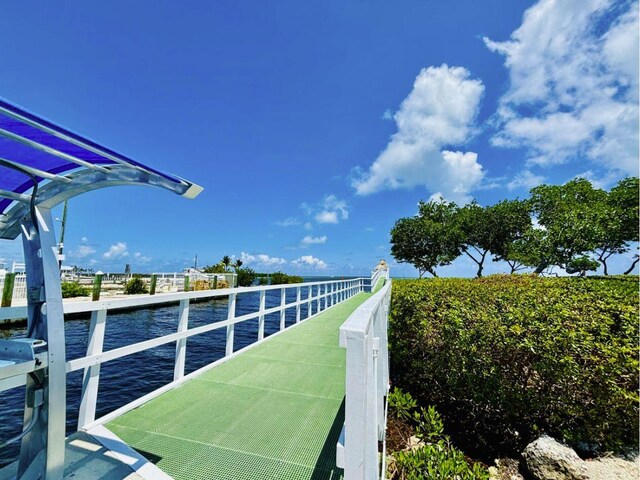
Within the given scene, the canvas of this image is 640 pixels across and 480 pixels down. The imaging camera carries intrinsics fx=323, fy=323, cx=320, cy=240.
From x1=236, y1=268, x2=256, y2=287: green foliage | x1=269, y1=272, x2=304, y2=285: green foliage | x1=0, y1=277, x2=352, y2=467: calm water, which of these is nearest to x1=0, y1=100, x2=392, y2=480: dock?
x1=0, y1=277, x2=352, y2=467: calm water

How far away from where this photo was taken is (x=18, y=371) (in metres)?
1.73

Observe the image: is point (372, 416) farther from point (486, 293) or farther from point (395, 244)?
point (395, 244)

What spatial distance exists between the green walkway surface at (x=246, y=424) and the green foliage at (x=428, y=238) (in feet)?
102

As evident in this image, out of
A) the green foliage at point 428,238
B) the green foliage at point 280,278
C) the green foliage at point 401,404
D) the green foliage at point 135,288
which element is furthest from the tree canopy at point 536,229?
the green foliage at point 135,288

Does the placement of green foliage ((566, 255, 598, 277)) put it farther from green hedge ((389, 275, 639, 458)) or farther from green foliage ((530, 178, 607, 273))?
green hedge ((389, 275, 639, 458))

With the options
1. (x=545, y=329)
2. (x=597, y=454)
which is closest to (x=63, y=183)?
(x=545, y=329)

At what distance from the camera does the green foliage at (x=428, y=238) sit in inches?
1310

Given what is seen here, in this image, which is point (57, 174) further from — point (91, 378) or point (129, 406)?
point (129, 406)

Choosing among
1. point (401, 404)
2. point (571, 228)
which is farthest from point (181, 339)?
point (571, 228)

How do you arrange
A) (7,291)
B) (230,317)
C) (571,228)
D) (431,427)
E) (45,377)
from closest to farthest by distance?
(45,377)
(431,427)
(230,317)
(7,291)
(571,228)

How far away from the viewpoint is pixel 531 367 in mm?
3500

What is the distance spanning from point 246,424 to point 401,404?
1.78m

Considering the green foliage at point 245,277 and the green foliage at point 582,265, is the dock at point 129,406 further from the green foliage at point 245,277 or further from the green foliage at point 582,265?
the green foliage at point 245,277

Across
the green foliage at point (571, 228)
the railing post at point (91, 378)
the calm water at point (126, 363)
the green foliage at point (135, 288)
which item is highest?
the green foliage at point (571, 228)
